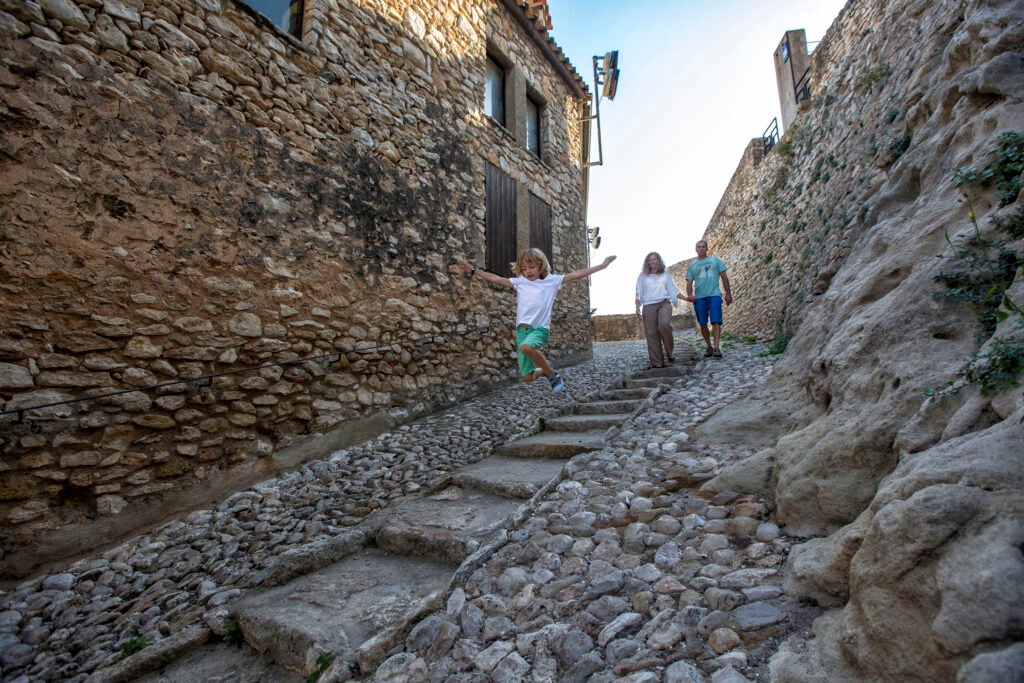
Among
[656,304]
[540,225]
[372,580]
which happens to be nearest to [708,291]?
[656,304]

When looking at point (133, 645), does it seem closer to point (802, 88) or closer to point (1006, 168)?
point (1006, 168)

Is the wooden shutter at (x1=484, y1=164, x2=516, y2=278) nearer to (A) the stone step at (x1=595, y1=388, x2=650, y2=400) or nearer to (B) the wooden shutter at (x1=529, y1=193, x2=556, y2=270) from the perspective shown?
(B) the wooden shutter at (x1=529, y1=193, x2=556, y2=270)

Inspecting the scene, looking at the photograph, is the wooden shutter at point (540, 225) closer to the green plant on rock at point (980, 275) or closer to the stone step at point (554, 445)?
the stone step at point (554, 445)

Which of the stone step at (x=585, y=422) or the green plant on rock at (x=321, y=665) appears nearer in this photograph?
the green plant on rock at (x=321, y=665)

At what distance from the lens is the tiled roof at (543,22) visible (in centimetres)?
772

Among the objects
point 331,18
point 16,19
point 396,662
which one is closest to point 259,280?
point 16,19

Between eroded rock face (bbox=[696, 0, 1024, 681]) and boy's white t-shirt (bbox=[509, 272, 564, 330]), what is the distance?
5.65ft

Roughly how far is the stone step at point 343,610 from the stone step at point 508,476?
67cm

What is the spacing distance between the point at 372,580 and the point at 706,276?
5.58 metres

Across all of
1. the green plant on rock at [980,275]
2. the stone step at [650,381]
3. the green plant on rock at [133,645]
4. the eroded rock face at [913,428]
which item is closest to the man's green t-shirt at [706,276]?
the stone step at [650,381]

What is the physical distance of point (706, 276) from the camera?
20.9 ft

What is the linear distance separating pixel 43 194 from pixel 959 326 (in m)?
4.66

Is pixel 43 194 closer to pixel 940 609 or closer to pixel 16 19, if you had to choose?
pixel 16 19

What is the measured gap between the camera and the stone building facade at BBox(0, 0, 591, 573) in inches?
108
